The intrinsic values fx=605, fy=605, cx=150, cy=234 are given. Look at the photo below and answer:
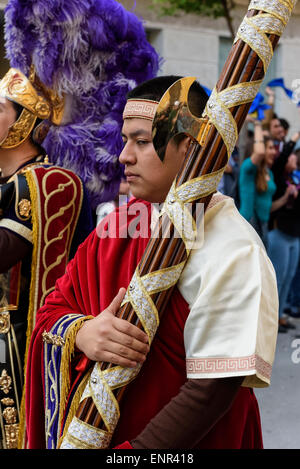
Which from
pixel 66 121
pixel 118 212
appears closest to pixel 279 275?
pixel 66 121

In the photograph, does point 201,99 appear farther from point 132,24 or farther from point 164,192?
point 132,24

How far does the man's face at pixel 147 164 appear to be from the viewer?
1.48 m

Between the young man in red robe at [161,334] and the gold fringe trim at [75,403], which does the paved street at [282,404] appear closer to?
the young man in red robe at [161,334]

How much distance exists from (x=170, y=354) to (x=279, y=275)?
480cm

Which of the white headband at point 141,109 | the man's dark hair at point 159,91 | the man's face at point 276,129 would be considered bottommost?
the man's face at point 276,129

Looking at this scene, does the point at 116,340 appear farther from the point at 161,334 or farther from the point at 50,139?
the point at 50,139

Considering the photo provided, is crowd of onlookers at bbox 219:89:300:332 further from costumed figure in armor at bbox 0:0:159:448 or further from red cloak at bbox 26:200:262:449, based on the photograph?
red cloak at bbox 26:200:262:449

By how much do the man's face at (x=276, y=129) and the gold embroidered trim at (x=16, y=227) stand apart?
4023mm

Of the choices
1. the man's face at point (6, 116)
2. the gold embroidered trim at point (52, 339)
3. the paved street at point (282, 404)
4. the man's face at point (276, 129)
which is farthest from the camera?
the man's face at point (276, 129)

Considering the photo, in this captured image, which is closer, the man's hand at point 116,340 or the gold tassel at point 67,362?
the man's hand at point 116,340

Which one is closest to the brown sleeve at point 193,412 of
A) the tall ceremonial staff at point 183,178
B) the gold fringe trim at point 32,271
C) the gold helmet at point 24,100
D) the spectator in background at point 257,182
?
the tall ceremonial staff at point 183,178

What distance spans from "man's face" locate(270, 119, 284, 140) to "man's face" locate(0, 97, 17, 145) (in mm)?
3846

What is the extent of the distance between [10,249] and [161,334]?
0.97m

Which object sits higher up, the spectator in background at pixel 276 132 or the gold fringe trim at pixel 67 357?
the gold fringe trim at pixel 67 357
